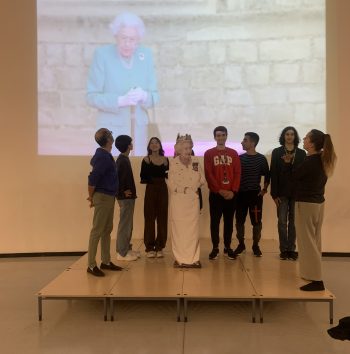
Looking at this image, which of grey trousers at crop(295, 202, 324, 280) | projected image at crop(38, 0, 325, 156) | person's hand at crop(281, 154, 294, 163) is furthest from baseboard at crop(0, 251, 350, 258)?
grey trousers at crop(295, 202, 324, 280)

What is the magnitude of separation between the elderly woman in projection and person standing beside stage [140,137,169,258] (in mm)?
1547

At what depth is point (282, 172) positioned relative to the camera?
16.4ft

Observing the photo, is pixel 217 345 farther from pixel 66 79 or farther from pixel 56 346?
pixel 66 79

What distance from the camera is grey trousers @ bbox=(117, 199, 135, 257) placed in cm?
476

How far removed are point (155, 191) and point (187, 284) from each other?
130 cm

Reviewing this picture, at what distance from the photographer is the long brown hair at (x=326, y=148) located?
380cm

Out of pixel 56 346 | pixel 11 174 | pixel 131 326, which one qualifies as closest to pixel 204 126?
pixel 11 174

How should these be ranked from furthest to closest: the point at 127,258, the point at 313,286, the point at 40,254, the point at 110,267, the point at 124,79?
the point at 40,254
the point at 124,79
the point at 127,258
the point at 110,267
the point at 313,286

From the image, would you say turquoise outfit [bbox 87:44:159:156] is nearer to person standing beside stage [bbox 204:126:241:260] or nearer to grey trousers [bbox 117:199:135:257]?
grey trousers [bbox 117:199:135:257]

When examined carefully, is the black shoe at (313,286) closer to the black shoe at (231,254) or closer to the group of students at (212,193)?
the group of students at (212,193)

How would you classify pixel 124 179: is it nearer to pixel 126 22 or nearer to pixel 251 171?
pixel 251 171

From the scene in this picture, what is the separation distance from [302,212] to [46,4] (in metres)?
4.59

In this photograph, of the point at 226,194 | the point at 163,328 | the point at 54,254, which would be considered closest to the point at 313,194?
the point at 226,194

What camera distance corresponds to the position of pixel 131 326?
11.7ft
